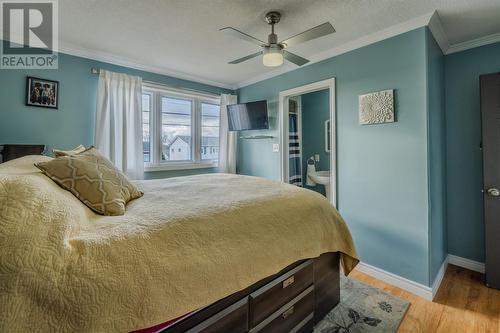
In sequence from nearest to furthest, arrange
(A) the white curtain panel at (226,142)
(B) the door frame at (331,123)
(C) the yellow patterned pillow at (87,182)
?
(C) the yellow patterned pillow at (87,182), (B) the door frame at (331,123), (A) the white curtain panel at (226,142)

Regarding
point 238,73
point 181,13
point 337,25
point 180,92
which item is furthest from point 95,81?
point 337,25

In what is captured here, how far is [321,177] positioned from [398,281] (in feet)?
6.02

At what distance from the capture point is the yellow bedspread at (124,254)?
65cm

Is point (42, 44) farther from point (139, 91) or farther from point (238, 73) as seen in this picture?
point (238, 73)

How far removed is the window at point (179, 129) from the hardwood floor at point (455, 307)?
2.94 m

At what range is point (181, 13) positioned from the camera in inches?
81.1

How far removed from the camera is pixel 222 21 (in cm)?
219

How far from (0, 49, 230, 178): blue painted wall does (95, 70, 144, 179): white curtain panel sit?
138 mm

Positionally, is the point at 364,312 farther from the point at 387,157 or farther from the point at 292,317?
the point at 387,157

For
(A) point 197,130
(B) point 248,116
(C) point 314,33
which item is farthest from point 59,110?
(C) point 314,33

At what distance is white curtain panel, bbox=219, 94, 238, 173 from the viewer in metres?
4.14

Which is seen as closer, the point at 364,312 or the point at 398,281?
the point at 364,312

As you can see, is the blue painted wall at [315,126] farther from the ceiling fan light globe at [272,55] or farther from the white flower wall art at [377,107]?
the ceiling fan light globe at [272,55]

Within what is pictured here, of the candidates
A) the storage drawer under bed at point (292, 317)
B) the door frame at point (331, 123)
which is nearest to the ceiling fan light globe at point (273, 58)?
the door frame at point (331, 123)
